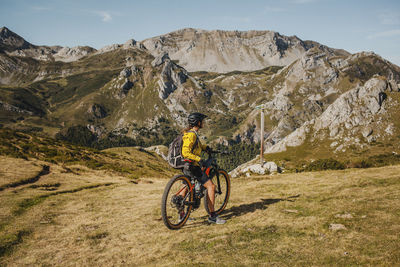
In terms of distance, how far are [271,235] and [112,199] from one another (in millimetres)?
13226

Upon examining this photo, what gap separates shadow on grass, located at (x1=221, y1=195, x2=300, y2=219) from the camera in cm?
1155

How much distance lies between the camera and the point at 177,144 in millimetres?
10180

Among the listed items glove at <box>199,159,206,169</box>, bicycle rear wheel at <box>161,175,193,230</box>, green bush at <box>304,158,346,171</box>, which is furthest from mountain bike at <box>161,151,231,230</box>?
green bush at <box>304,158,346,171</box>

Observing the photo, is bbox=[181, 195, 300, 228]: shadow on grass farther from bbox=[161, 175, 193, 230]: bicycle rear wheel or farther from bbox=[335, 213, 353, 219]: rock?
bbox=[335, 213, 353, 219]: rock

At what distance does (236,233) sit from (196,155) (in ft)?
11.1

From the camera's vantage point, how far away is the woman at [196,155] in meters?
10.0

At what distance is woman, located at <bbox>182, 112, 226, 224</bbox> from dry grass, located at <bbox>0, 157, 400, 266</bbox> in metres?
1.09

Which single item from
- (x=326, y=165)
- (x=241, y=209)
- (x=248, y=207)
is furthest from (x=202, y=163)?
(x=326, y=165)

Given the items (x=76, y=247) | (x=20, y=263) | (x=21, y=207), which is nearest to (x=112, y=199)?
(x=21, y=207)

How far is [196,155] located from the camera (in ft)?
33.7

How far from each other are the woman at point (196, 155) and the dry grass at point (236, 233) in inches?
42.8

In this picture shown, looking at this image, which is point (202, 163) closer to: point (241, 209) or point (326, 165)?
point (241, 209)

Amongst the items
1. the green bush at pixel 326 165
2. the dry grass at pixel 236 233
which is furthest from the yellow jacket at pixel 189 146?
the green bush at pixel 326 165

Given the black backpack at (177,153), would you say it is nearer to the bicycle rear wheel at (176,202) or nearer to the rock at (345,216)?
the bicycle rear wheel at (176,202)
